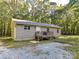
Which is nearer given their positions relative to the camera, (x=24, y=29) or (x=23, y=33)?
(x=23, y=33)

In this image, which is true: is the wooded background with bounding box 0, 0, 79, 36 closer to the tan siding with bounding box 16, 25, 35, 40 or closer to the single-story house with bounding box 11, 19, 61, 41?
the single-story house with bounding box 11, 19, 61, 41

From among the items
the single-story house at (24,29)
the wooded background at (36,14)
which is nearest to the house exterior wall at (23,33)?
the single-story house at (24,29)

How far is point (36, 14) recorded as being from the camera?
37500mm

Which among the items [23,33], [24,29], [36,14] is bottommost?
[23,33]

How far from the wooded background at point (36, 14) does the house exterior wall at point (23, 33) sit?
12299 mm

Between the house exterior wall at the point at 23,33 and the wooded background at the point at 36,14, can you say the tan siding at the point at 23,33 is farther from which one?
the wooded background at the point at 36,14

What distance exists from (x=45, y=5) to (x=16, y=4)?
831 cm

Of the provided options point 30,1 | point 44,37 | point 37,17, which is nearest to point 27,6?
point 30,1

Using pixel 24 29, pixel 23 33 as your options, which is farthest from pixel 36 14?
pixel 23 33

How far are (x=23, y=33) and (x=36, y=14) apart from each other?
59.5 ft

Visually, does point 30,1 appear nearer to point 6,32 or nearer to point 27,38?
point 6,32

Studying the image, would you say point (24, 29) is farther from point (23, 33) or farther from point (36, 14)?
point (36, 14)

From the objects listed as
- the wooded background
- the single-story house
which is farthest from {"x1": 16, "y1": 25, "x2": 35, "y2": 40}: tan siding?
Result: the wooded background

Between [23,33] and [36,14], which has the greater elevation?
[36,14]
